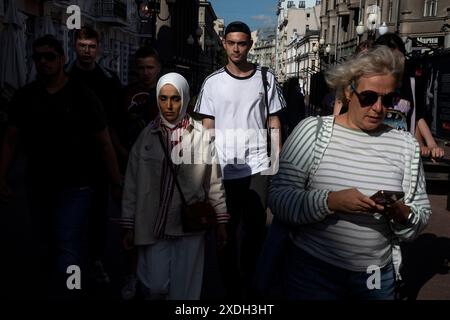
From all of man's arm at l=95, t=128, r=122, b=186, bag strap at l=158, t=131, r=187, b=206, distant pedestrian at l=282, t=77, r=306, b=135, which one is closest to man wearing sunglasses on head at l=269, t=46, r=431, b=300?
bag strap at l=158, t=131, r=187, b=206

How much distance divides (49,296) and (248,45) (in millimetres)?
2401

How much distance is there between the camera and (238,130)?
425 cm

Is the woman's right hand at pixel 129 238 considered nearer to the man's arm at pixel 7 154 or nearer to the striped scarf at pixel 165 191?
the striped scarf at pixel 165 191

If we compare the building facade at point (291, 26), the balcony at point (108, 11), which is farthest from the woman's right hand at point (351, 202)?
the building facade at point (291, 26)

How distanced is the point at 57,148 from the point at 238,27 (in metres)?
1.59

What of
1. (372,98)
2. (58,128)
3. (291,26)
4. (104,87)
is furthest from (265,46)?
(372,98)

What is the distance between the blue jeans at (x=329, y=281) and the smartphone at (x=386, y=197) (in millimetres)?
433

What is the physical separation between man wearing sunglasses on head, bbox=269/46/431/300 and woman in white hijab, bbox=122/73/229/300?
876mm

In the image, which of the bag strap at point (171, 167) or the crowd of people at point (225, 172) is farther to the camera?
the bag strap at point (171, 167)

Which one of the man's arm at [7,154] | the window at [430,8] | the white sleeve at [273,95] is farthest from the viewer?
the window at [430,8]

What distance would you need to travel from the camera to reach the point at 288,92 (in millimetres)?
12031

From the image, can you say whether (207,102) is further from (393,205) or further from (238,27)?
(393,205)

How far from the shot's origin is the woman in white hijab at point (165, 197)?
10.8ft

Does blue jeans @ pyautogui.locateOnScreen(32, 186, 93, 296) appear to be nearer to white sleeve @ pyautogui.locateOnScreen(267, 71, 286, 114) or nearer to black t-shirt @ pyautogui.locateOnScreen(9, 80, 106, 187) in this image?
black t-shirt @ pyautogui.locateOnScreen(9, 80, 106, 187)
